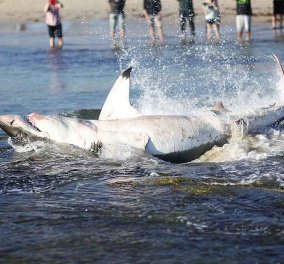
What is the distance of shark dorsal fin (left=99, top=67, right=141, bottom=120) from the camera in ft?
33.0

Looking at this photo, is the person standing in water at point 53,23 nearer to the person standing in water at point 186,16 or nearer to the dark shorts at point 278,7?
the person standing in water at point 186,16

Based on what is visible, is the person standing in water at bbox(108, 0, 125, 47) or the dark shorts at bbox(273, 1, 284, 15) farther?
the dark shorts at bbox(273, 1, 284, 15)

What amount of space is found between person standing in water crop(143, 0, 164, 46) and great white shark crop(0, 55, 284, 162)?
1470 centimetres

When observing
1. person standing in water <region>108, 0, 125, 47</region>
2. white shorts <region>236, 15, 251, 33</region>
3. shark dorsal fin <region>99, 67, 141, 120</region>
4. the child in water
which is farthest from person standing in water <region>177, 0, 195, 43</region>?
shark dorsal fin <region>99, 67, 141, 120</region>

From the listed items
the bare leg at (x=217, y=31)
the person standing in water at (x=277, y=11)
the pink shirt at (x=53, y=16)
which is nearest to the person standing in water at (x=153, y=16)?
the bare leg at (x=217, y=31)

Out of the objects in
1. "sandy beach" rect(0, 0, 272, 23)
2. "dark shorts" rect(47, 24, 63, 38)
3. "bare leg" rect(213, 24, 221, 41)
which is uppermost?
"sandy beach" rect(0, 0, 272, 23)

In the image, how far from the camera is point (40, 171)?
8.88 m

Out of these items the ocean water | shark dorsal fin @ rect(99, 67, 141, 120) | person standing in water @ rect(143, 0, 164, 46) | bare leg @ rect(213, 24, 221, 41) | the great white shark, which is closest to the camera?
the ocean water

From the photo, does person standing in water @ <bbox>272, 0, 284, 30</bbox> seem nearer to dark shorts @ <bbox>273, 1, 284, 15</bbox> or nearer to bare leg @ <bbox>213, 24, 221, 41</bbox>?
dark shorts @ <bbox>273, 1, 284, 15</bbox>

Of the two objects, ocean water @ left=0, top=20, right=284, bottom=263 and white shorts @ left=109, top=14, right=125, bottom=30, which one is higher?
white shorts @ left=109, top=14, right=125, bottom=30

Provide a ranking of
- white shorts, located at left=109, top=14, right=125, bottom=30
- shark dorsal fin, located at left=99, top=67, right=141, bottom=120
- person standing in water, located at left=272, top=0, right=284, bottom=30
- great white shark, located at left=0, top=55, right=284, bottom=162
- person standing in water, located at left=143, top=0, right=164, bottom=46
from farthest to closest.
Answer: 1. person standing in water, located at left=272, top=0, right=284, bottom=30
2. white shorts, located at left=109, top=14, right=125, bottom=30
3. person standing in water, located at left=143, top=0, right=164, bottom=46
4. shark dorsal fin, located at left=99, top=67, right=141, bottom=120
5. great white shark, located at left=0, top=55, right=284, bottom=162

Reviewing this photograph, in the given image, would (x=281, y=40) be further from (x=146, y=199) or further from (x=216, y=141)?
(x=146, y=199)

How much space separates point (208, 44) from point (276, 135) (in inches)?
513

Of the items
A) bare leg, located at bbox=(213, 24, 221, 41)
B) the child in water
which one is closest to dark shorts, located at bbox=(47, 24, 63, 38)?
the child in water
